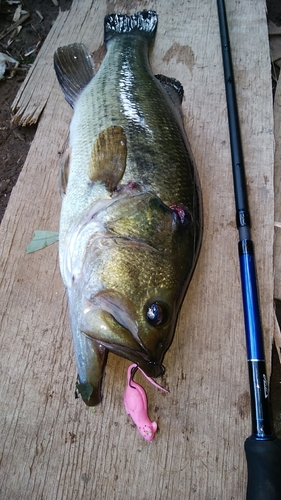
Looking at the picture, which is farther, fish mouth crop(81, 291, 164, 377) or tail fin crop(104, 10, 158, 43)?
tail fin crop(104, 10, 158, 43)

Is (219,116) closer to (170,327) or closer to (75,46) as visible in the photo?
(75,46)

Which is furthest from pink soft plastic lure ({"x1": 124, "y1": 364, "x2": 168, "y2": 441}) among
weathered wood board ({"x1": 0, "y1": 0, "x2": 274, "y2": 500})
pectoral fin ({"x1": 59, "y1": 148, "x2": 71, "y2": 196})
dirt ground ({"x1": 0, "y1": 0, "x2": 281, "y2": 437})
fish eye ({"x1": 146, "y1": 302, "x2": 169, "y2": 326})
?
pectoral fin ({"x1": 59, "y1": 148, "x2": 71, "y2": 196})

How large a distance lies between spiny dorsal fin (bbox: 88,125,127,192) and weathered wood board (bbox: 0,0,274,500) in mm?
466

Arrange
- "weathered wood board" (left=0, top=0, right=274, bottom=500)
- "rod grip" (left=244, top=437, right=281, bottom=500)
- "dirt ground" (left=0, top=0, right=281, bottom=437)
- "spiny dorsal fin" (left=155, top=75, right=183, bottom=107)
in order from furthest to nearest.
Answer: "dirt ground" (left=0, top=0, right=281, bottom=437) < "spiny dorsal fin" (left=155, top=75, right=183, bottom=107) < "weathered wood board" (left=0, top=0, right=274, bottom=500) < "rod grip" (left=244, top=437, right=281, bottom=500)

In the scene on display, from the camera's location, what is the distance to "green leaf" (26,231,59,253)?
2402 mm

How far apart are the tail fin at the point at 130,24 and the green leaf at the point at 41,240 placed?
145 cm

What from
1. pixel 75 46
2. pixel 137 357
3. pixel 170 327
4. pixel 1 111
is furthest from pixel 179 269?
pixel 1 111

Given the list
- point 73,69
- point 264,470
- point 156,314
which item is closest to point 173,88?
point 73,69

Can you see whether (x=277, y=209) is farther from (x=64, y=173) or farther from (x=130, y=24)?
(x=130, y=24)

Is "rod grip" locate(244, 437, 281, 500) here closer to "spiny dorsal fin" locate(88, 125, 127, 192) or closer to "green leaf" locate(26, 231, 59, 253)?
"spiny dorsal fin" locate(88, 125, 127, 192)

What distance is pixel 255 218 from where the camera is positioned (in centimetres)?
252

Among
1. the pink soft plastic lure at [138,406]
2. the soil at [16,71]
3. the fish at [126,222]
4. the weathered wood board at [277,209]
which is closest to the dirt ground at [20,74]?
the soil at [16,71]

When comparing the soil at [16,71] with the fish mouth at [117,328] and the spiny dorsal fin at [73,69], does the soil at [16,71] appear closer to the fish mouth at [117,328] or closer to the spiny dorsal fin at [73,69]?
the spiny dorsal fin at [73,69]

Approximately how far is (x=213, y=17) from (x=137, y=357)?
2.67 metres
